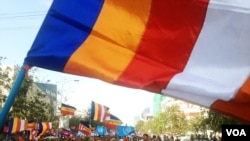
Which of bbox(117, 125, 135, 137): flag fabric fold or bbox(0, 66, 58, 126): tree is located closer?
bbox(117, 125, 135, 137): flag fabric fold

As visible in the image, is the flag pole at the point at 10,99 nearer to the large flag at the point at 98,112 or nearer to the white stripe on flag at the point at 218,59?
the white stripe on flag at the point at 218,59

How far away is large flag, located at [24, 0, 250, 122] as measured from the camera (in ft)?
10.8

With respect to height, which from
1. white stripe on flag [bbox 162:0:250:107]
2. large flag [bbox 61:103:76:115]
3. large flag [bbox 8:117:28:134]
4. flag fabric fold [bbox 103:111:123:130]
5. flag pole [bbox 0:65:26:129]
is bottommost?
flag pole [bbox 0:65:26:129]

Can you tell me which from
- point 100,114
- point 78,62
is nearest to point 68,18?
point 78,62

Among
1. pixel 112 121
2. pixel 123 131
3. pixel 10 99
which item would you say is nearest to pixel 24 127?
pixel 123 131

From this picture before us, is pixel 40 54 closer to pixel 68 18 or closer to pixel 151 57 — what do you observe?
pixel 68 18

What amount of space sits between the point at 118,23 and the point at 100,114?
29692 mm

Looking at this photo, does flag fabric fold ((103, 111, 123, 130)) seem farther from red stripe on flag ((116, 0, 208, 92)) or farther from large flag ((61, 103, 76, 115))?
A: red stripe on flag ((116, 0, 208, 92))

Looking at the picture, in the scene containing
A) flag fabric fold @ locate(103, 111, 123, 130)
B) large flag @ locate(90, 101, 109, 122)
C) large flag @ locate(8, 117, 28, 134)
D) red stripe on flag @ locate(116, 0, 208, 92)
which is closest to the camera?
red stripe on flag @ locate(116, 0, 208, 92)

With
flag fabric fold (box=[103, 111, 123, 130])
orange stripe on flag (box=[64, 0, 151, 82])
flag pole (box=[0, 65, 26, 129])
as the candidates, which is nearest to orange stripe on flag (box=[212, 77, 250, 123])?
orange stripe on flag (box=[64, 0, 151, 82])

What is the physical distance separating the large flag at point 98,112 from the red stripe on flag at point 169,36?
29.1 m

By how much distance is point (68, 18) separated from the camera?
3314mm

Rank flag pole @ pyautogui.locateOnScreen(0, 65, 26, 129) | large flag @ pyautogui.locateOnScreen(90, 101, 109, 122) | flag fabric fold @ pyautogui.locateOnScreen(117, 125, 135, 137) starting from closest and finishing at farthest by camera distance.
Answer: flag pole @ pyautogui.locateOnScreen(0, 65, 26, 129) < large flag @ pyautogui.locateOnScreen(90, 101, 109, 122) < flag fabric fold @ pyautogui.locateOnScreen(117, 125, 135, 137)

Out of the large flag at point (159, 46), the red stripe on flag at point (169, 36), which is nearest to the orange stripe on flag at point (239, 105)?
the large flag at point (159, 46)
